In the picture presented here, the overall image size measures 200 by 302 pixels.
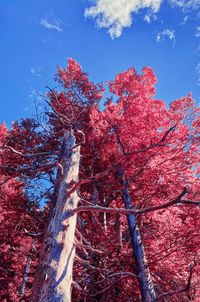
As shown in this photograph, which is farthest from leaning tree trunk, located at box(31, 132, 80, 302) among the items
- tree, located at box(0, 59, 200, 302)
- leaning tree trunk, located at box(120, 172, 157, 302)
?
leaning tree trunk, located at box(120, 172, 157, 302)

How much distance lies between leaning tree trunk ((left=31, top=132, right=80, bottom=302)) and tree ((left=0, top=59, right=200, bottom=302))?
0.09 ft

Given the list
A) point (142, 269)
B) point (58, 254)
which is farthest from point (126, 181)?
point (58, 254)

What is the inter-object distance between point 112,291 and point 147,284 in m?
1.84

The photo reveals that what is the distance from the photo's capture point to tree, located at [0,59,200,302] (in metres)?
5.74

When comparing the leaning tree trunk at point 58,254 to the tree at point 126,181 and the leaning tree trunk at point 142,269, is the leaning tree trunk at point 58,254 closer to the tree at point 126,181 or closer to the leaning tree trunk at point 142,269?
the tree at point 126,181

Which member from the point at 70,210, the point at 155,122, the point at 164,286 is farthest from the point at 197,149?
the point at 70,210

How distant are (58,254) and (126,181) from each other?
4.83m

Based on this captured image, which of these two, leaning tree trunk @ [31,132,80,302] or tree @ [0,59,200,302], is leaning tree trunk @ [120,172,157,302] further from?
leaning tree trunk @ [31,132,80,302]

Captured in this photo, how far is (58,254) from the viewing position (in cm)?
343

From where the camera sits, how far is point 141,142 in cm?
841

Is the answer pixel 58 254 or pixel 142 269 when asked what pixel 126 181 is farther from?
pixel 58 254

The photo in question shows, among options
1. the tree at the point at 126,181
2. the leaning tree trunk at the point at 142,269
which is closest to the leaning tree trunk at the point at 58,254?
the tree at the point at 126,181

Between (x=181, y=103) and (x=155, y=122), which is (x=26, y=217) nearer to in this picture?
(x=155, y=122)

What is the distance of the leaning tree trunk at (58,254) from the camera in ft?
10.1
